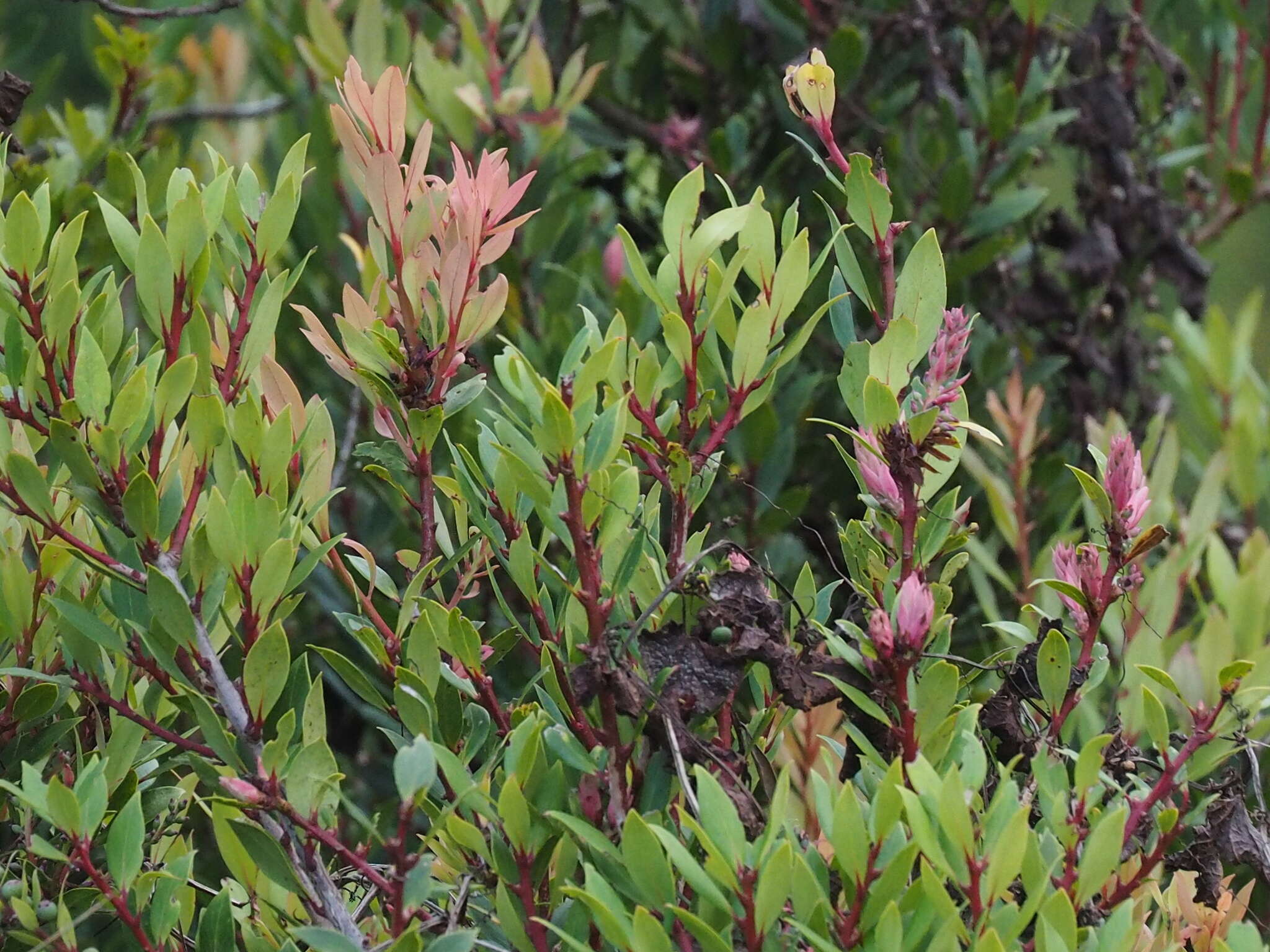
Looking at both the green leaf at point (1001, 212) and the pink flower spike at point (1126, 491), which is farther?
the green leaf at point (1001, 212)

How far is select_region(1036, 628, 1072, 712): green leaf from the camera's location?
0.83m

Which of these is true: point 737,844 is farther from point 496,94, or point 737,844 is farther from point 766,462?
point 496,94

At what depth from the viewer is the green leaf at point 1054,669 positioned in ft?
2.73

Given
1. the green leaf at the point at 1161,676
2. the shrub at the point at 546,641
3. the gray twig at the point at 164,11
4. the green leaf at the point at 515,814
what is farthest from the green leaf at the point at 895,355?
the gray twig at the point at 164,11

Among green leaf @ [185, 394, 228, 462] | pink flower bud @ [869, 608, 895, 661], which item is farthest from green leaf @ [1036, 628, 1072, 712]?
green leaf @ [185, 394, 228, 462]

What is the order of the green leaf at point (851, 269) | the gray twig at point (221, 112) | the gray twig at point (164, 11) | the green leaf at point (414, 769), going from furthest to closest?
the gray twig at point (221, 112), the gray twig at point (164, 11), the green leaf at point (851, 269), the green leaf at point (414, 769)

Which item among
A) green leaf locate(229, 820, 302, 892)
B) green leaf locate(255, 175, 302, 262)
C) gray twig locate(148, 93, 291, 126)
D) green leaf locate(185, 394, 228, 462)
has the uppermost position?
green leaf locate(255, 175, 302, 262)

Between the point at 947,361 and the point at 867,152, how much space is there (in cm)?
128

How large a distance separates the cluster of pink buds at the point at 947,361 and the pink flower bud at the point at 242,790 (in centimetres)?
47

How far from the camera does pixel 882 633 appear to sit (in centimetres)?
78

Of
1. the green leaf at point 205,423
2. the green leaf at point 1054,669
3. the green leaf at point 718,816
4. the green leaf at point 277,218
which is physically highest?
the green leaf at point 277,218

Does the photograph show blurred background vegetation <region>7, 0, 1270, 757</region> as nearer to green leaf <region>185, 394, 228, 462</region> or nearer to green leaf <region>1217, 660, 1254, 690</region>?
green leaf <region>1217, 660, 1254, 690</region>

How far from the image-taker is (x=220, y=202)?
90cm

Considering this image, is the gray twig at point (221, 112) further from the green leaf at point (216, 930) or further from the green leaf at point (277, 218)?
the green leaf at point (216, 930)
